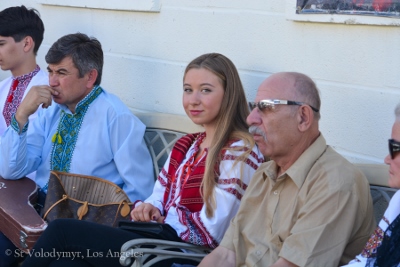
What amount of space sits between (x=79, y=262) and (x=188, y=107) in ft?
3.02

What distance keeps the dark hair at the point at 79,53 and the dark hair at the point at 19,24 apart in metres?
0.73

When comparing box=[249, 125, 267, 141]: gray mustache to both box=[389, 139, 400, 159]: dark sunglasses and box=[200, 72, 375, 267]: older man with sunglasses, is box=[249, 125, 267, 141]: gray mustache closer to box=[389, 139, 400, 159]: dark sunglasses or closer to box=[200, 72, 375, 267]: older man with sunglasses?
box=[200, 72, 375, 267]: older man with sunglasses

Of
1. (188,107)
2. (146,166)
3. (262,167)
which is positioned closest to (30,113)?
(146,166)

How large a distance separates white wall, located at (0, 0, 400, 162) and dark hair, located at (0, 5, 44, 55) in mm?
406

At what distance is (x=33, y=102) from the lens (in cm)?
412

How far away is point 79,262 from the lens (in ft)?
10.5

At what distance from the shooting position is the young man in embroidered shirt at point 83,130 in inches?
161

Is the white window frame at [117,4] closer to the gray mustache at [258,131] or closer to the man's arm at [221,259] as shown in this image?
the gray mustache at [258,131]

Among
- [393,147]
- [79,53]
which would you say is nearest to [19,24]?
[79,53]

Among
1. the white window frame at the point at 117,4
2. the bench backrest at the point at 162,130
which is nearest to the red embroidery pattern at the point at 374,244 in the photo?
the bench backrest at the point at 162,130

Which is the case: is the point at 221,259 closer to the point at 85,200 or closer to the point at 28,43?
the point at 85,200

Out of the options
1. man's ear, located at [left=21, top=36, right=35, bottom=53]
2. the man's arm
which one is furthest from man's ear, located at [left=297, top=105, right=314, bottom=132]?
man's ear, located at [left=21, top=36, right=35, bottom=53]

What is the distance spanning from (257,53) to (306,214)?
144 cm

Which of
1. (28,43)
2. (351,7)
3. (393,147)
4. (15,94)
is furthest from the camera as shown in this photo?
(28,43)
